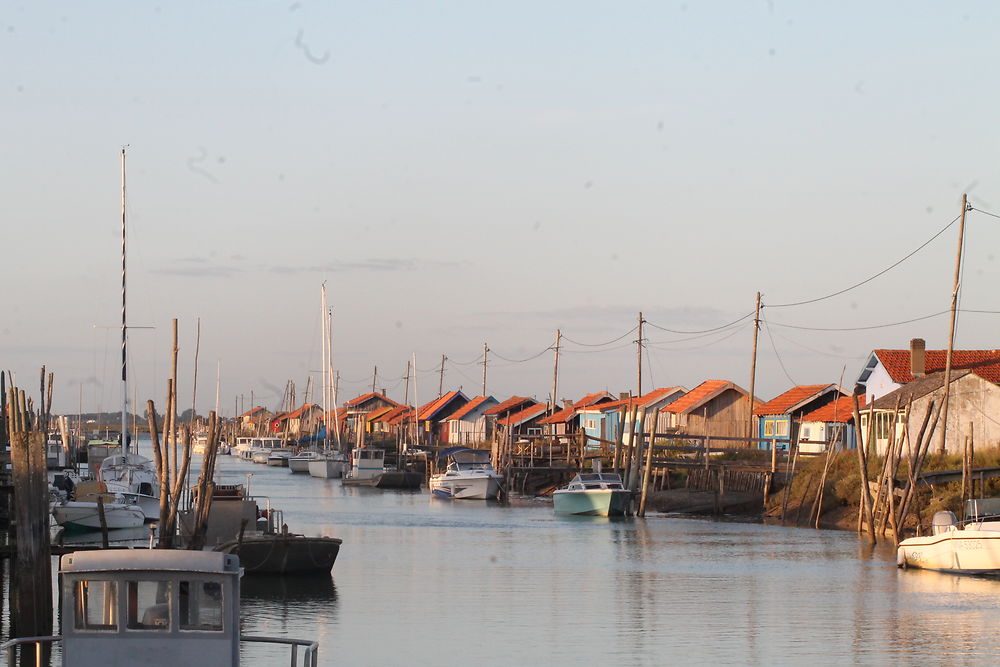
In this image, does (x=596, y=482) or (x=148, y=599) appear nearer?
(x=148, y=599)

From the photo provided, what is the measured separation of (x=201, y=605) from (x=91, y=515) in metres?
36.0

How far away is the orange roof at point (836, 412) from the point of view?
76044 millimetres

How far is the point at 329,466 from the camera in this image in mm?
120875

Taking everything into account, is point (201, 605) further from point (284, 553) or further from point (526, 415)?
point (526, 415)

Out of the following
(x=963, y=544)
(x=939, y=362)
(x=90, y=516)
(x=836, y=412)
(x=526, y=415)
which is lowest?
(x=90, y=516)

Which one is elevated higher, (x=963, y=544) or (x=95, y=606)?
(x=95, y=606)

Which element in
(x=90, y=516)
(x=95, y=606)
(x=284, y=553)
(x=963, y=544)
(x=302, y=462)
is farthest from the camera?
(x=302, y=462)

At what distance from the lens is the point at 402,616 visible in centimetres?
3319

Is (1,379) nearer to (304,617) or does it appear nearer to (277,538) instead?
(277,538)

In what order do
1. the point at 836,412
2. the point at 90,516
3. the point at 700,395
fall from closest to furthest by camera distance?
1. the point at 90,516
2. the point at 836,412
3. the point at 700,395

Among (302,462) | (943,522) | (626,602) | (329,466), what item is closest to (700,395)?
Answer: (329,466)

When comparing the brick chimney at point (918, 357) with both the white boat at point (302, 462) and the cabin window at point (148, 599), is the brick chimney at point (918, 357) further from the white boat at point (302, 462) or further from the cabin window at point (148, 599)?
the white boat at point (302, 462)

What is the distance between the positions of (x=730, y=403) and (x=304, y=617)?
6560 centimetres

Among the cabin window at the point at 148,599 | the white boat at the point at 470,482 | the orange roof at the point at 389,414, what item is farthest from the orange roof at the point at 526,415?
the cabin window at the point at 148,599
